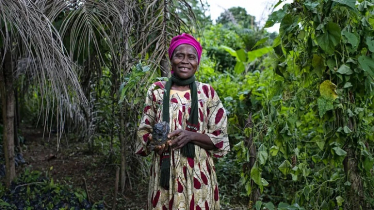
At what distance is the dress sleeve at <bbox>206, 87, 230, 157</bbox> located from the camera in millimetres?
2430

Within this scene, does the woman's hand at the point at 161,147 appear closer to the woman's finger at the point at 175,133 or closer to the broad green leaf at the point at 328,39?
the woman's finger at the point at 175,133

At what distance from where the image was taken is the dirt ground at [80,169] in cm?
416

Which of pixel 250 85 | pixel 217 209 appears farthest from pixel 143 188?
pixel 217 209

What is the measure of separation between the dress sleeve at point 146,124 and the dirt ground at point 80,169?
1715mm

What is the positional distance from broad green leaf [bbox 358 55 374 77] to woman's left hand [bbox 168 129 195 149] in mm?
923

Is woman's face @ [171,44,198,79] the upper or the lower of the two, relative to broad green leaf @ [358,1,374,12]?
lower

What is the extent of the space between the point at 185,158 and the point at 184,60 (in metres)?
0.51

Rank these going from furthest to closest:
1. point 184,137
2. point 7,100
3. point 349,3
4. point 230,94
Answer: point 230,94
point 7,100
point 184,137
point 349,3

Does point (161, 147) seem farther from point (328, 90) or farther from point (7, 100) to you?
point (7, 100)

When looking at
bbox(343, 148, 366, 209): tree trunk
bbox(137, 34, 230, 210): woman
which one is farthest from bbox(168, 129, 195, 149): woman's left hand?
bbox(343, 148, 366, 209): tree trunk

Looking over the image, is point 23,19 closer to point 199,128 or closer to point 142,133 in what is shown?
point 142,133

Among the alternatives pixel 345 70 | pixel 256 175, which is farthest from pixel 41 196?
pixel 345 70

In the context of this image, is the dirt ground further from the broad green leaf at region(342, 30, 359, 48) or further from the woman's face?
the broad green leaf at region(342, 30, 359, 48)

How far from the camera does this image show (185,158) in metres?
2.37
